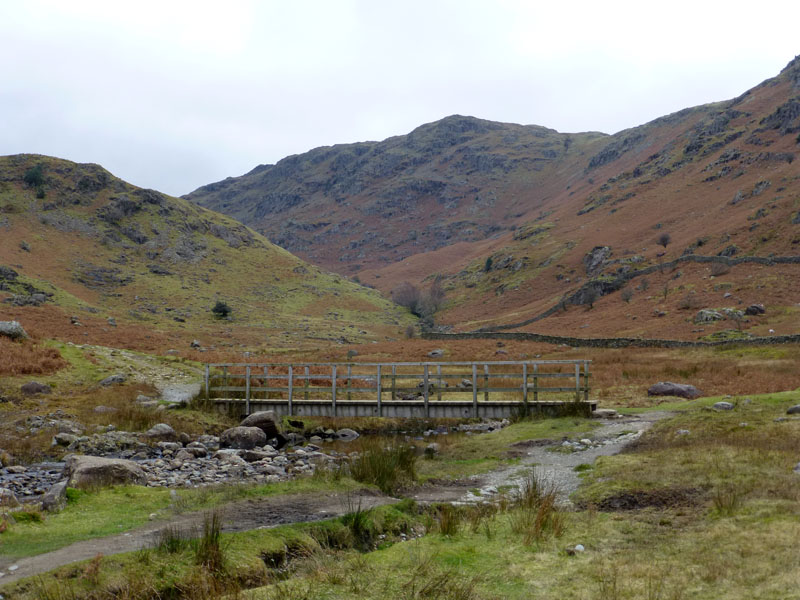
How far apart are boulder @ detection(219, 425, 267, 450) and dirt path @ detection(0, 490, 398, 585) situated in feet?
33.7

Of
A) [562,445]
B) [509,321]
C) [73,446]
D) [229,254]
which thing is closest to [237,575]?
[562,445]

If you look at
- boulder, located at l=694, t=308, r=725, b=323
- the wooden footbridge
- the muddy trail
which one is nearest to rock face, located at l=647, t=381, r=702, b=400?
the wooden footbridge

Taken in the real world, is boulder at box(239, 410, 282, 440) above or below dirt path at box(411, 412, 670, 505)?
below

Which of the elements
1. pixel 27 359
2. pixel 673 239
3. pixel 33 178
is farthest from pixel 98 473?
pixel 33 178

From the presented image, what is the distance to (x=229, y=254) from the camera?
109688mm

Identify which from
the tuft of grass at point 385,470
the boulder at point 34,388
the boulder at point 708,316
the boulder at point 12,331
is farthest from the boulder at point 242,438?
the boulder at point 708,316

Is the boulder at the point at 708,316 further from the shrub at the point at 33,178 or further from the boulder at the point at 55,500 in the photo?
the shrub at the point at 33,178

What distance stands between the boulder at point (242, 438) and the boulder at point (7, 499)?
8340 millimetres

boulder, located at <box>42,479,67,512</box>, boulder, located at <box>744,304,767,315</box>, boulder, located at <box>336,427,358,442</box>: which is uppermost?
boulder, located at <box>744,304,767,315</box>

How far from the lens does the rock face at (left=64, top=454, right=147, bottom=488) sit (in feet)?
39.8

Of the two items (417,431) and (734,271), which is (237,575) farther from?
(734,271)

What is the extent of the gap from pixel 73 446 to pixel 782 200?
298ft

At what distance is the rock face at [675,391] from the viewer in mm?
25291

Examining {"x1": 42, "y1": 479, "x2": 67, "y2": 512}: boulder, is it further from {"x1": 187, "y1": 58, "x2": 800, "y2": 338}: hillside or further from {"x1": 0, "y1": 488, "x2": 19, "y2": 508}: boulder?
{"x1": 187, "y1": 58, "x2": 800, "y2": 338}: hillside
